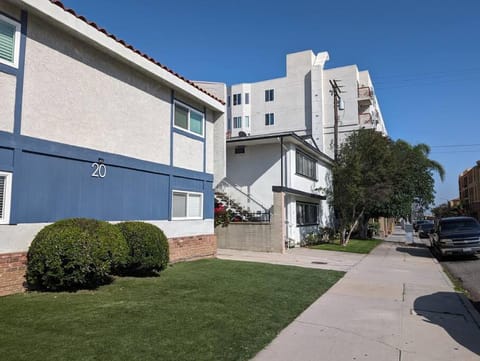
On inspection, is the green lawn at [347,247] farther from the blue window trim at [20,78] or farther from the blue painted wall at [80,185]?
the blue window trim at [20,78]

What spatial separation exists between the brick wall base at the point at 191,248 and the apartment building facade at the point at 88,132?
0.19ft

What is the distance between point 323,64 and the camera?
49500 millimetres

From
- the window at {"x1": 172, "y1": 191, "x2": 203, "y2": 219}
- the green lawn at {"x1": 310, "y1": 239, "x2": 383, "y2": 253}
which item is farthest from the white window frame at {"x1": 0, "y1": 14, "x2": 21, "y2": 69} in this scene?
the green lawn at {"x1": 310, "y1": 239, "x2": 383, "y2": 253}

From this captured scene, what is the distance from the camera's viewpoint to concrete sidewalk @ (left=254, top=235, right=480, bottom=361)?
4.93m

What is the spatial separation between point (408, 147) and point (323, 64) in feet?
64.4

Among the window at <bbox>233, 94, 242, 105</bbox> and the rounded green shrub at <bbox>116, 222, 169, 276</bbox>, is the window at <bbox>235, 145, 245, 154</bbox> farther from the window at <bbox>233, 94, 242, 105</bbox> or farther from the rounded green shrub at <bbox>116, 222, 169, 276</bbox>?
the window at <bbox>233, 94, 242, 105</bbox>

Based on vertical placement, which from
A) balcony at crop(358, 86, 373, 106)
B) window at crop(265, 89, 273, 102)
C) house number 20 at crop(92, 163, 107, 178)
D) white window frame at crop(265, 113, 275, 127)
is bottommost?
house number 20 at crop(92, 163, 107, 178)

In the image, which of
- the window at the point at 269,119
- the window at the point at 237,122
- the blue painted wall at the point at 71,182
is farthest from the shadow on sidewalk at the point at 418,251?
the window at the point at 237,122

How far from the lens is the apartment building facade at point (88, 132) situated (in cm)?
729

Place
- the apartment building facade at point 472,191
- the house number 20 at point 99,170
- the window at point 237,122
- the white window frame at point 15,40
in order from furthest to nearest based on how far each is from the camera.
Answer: the apartment building facade at point 472,191 < the window at point 237,122 < the house number 20 at point 99,170 < the white window frame at point 15,40

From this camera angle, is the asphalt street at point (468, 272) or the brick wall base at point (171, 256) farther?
the asphalt street at point (468, 272)

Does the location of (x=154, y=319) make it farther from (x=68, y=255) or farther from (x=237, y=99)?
(x=237, y=99)

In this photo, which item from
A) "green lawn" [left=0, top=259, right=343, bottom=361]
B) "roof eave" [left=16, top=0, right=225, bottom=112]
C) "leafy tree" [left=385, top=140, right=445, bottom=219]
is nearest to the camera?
"green lawn" [left=0, top=259, right=343, bottom=361]

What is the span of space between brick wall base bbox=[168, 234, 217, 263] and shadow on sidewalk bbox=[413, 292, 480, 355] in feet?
22.7
